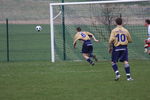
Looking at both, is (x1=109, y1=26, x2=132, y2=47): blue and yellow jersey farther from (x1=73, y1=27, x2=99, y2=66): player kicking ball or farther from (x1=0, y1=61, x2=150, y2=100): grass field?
(x1=73, y1=27, x2=99, y2=66): player kicking ball

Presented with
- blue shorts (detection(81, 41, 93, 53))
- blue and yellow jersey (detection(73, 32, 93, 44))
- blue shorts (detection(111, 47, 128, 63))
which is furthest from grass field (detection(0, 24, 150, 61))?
blue shorts (detection(111, 47, 128, 63))

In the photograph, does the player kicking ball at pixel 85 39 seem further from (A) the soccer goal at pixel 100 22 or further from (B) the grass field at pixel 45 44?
(B) the grass field at pixel 45 44

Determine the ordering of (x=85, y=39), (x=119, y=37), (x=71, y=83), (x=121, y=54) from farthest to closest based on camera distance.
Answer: (x=85, y=39) → (x=121, y=54) → (x=119, y=37) → (x=71, y=83)

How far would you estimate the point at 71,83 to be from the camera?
14094 mm

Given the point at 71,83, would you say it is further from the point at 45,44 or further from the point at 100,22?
the point at 45,44

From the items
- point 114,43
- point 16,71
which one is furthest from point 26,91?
point 16,71

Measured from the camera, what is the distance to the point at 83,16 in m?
24.2

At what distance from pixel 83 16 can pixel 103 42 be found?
1.70m

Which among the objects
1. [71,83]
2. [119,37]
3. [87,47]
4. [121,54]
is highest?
[119,37]

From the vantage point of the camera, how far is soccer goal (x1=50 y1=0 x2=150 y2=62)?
73.3 feet

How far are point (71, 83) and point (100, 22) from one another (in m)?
9.07

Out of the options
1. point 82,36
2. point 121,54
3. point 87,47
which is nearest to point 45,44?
point 87,47

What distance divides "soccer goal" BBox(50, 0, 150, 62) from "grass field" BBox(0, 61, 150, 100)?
369 centimetres

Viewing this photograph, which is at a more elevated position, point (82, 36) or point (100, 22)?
point (100, 22)
